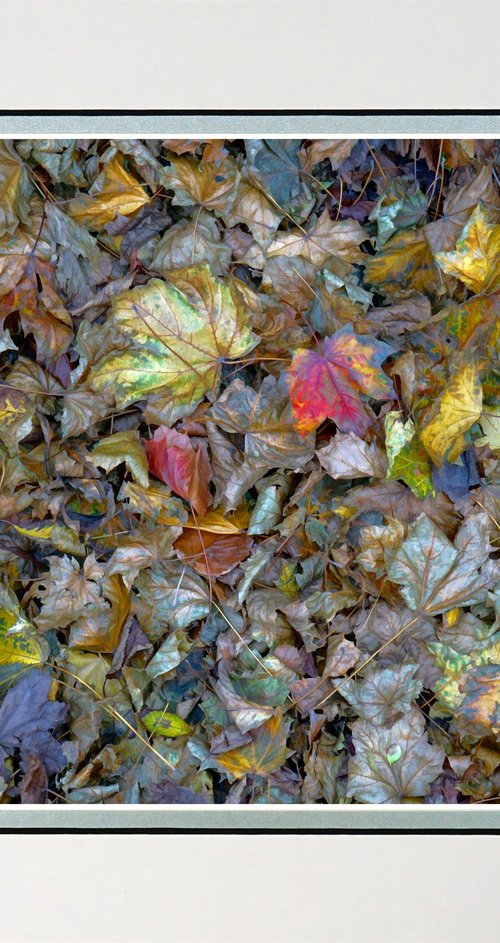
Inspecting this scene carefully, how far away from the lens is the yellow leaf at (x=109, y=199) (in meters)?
0.80

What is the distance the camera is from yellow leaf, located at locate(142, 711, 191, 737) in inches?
31.0

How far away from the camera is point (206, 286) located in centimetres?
76

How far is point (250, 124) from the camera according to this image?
0.77 metres

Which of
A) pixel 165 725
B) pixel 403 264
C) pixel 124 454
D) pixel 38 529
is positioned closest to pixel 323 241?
pixel 403 264

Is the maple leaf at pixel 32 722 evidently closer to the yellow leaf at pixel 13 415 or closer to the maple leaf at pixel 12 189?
the yellow leaf at pixel 13 415

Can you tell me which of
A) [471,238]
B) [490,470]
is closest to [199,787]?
[490,470]

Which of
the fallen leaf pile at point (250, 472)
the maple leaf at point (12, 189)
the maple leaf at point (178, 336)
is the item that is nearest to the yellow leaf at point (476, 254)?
the fallen leaf pile at point (250, 472)

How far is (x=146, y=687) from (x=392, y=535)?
0.32 meters

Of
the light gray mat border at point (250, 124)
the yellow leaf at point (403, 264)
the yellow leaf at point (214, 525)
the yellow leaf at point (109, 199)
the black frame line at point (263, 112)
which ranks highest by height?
the black frame line at point (263, 112)
